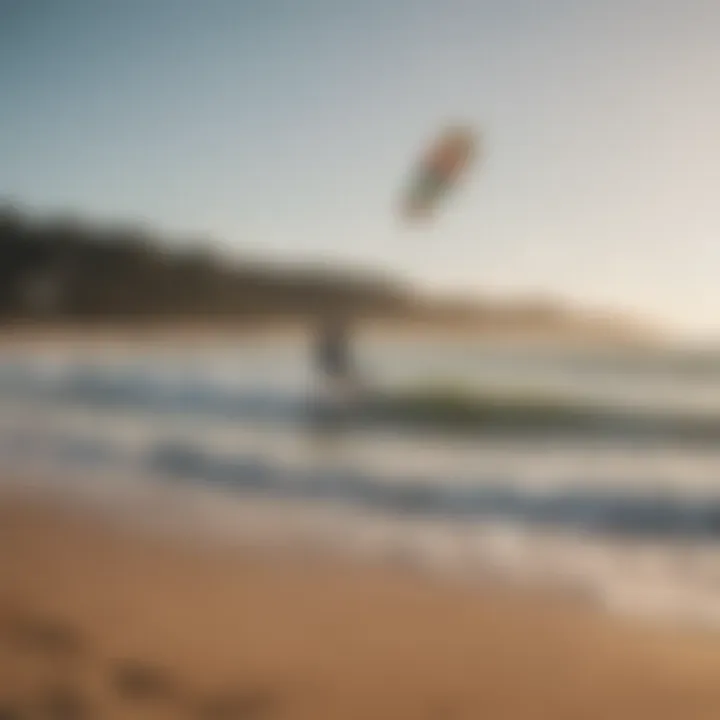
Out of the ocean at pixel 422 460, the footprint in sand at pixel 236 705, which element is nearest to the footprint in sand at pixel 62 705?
the footprint in sand at pixel 236 705

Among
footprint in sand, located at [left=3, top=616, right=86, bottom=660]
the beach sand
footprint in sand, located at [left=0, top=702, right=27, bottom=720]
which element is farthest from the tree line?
footprint in sand, located at [left=0, top=702, right=27, bottom=720]

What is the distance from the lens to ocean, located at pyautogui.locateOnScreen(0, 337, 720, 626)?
1126 millimetres

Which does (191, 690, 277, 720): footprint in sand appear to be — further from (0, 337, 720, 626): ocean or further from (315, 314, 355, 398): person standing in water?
(315, 314, 355, 398): person standing in water

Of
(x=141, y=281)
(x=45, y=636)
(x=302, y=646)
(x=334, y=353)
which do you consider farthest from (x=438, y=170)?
(x=45, y=636)

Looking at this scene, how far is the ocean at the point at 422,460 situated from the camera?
1.13 m

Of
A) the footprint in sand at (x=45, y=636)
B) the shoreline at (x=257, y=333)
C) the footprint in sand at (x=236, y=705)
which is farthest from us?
the shoreline at (x=257, y=333)

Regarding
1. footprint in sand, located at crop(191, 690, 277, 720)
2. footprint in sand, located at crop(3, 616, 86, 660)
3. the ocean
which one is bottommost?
footprint in sand, located at crop(191, 690, 277, 720)

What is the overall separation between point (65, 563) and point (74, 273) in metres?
0.40

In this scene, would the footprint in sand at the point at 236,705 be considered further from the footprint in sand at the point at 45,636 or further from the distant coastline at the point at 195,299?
the distant coastline at the point at 195,299

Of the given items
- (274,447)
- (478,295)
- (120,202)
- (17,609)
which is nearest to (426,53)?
(478,295)

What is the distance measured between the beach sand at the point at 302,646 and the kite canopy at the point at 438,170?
0.44 meters

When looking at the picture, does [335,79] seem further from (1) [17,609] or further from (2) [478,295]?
(1) [17,609]

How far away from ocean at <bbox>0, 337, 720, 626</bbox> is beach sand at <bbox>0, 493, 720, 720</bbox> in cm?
6

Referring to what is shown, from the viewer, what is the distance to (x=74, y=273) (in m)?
1.30
